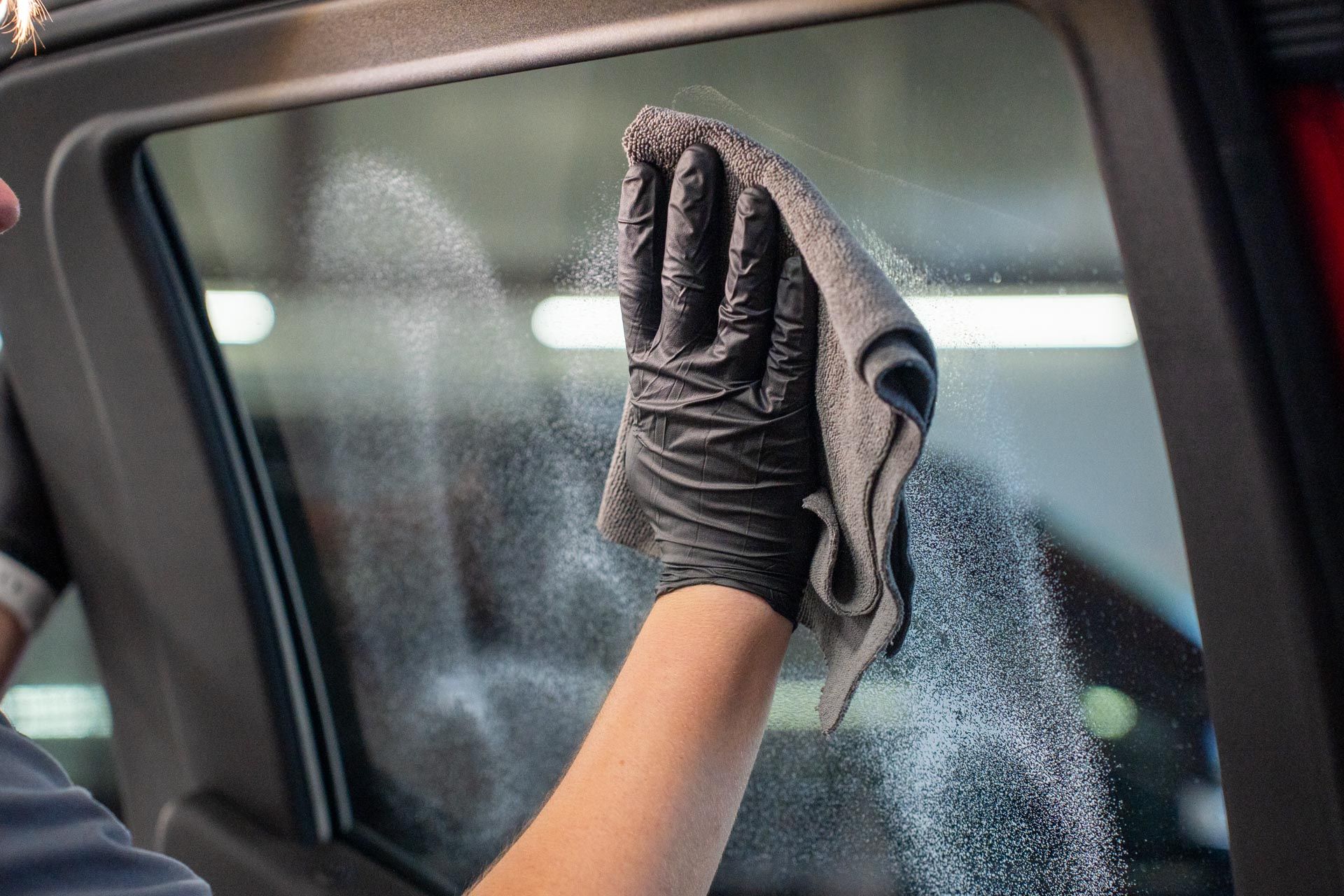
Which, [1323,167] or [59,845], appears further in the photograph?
[59,845]

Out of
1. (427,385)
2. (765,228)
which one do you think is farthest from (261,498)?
(765,228)

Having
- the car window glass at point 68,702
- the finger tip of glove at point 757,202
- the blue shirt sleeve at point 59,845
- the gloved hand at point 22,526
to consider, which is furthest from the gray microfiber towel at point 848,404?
the car window glass at point 68,702

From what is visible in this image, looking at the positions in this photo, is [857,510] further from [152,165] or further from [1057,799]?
[152,165]

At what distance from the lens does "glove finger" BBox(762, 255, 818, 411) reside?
0.62 metres

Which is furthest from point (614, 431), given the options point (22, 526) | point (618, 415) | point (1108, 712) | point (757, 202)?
point (22, 526)

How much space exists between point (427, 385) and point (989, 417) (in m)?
0.61

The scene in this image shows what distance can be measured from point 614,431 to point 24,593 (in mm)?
911

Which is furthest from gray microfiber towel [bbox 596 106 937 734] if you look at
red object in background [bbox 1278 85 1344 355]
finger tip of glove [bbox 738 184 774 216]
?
red object in background [bbox 1278 85 1344 355]

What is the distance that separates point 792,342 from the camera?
0.63 m

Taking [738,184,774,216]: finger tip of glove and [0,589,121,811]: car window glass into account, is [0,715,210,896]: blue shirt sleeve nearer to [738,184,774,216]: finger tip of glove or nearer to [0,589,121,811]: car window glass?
[738,184,774,216]: finger tip of glove

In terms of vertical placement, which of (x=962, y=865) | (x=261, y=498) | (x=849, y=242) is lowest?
(x=962, y=865)

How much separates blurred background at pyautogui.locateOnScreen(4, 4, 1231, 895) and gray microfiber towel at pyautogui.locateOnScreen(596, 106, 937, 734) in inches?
3.3

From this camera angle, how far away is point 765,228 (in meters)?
0.62

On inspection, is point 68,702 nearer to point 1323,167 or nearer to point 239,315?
point 239,315
